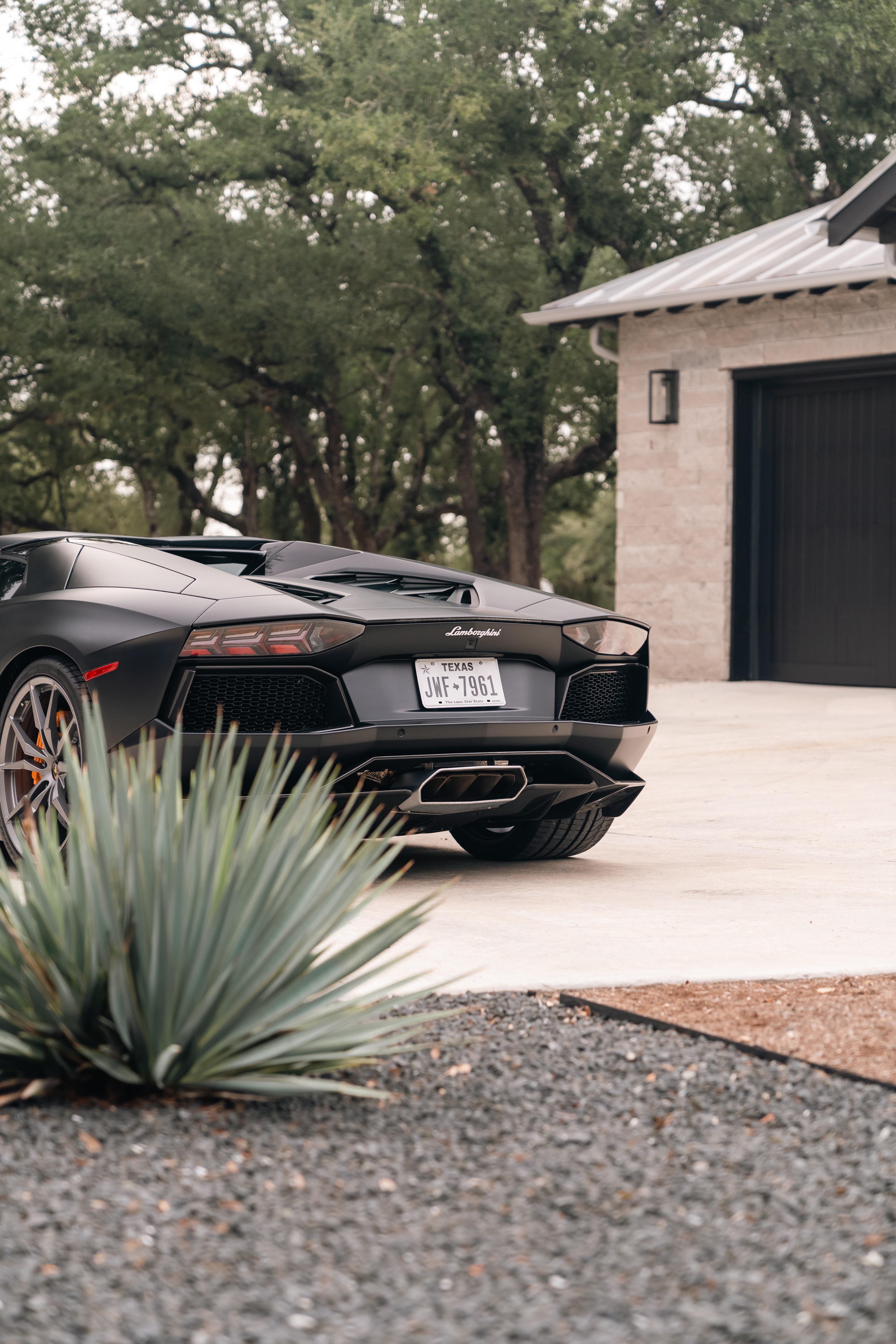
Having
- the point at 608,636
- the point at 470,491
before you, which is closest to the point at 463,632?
the point at 608,636

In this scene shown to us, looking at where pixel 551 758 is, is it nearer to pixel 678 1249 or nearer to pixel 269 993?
pixel 269 993

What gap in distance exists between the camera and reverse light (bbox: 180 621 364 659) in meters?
5.16

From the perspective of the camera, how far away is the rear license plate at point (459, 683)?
5.49m

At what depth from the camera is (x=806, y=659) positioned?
1545 centimetres

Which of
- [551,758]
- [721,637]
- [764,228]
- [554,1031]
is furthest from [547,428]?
[554,1031]

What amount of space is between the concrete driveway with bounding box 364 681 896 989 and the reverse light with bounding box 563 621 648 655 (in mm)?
859

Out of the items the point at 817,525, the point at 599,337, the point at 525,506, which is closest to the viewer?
the point at 817,525

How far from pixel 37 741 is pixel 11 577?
838 millimetres

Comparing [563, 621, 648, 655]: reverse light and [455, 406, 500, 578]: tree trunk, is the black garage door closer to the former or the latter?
[563, 621, 648, 655]: reverse light

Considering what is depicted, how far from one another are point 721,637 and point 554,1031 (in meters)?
12.5

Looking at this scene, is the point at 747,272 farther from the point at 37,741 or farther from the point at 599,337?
the point at 37,741

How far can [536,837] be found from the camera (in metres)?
6.42

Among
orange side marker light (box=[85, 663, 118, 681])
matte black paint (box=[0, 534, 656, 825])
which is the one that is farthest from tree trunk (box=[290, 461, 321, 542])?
orange side marker light (box=[85, 663, 118, 681])

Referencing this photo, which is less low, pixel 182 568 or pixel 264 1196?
pixel 182 568
